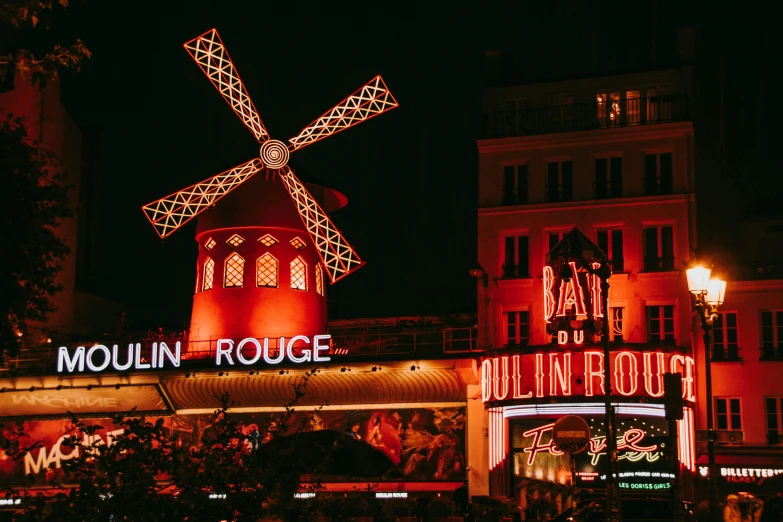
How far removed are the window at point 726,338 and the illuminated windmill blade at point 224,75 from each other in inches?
444

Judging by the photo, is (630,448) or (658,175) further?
(658,175)

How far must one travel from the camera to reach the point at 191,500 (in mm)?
8023

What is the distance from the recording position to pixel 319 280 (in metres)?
28.1

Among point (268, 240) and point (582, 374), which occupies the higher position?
point (268, 240)

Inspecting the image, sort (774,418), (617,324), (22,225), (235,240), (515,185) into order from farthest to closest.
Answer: (235,240), (515,185), (617,324), (774,418), (22,225)

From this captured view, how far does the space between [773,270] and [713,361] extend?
2342 millimetres

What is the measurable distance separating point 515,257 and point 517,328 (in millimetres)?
1519

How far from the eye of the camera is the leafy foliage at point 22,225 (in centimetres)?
1032

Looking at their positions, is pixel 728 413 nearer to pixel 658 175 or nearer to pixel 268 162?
pixel 658 175

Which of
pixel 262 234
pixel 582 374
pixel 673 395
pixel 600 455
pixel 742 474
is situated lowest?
pixel 742 474

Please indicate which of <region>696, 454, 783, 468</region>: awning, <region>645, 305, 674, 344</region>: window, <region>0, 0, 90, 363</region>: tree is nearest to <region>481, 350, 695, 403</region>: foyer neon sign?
<region>645, 305, 674, 344</region>: window

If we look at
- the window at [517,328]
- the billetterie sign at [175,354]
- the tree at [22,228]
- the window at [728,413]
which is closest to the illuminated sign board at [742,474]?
the window at [728,413]

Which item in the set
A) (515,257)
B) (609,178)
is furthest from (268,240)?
(609,178)

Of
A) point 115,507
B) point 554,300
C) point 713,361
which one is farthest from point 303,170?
point 115,507
